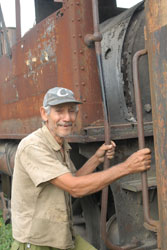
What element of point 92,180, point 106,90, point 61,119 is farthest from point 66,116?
point 106,90

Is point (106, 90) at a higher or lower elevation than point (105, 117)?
higher

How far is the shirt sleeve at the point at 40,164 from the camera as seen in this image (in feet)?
6.46

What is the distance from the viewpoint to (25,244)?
7.05 ft

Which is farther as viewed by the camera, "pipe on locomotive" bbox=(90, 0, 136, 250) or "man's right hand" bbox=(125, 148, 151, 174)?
"pipe on locomotive" bbox=(90, 0, 136, 250)

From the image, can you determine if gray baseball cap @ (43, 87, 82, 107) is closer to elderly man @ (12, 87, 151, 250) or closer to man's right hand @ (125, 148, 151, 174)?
elderly man @ (12, 87, 151, 250)

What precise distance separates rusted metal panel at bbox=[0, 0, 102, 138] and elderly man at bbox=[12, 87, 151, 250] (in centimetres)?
48

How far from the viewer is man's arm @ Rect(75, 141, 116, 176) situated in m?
2.41

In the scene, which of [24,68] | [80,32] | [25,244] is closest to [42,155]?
[25,244]

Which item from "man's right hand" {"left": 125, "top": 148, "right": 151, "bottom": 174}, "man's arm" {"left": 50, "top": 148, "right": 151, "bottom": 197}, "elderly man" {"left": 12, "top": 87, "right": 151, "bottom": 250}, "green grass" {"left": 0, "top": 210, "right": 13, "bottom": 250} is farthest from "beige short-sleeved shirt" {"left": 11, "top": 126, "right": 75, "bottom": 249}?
"green grass" {"left": 0, "top": 210, "right": 13, "bottom": 250}

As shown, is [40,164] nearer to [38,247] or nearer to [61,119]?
[61,119]

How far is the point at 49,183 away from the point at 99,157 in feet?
1.67

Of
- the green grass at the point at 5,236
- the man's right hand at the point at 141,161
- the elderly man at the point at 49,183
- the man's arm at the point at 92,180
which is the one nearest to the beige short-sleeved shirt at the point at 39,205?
the elderly man at the point at 49,183

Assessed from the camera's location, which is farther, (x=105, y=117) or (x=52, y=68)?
(x=52, y=68)

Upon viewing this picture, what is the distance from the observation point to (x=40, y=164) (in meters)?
2.00
